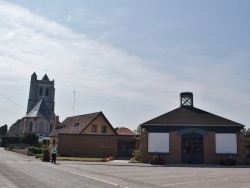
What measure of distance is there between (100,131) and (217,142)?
68.5 ft

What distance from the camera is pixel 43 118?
111 meters

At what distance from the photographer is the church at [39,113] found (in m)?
111

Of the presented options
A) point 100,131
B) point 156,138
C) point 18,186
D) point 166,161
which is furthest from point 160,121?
point 18,186

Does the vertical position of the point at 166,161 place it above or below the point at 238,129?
below

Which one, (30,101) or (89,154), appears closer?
(89,154)

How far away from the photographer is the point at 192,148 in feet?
116

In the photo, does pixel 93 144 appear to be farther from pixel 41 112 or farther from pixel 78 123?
pixel 41 112

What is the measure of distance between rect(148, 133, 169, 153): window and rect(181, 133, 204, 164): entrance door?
1.86 metres

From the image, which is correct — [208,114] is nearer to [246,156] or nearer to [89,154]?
[246,156]

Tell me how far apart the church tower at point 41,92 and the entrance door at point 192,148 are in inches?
4338

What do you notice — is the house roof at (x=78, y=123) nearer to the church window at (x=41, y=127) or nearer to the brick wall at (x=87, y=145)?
the brick wall at (x=87, y=145)

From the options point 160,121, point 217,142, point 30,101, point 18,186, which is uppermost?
point 30,101

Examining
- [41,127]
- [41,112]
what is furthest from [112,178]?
[41,112]

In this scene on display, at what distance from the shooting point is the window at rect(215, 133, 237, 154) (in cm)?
3481
